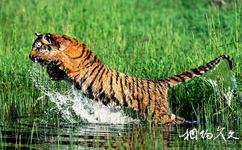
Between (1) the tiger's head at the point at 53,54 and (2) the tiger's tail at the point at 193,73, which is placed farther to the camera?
(2) the tiger's tail at the point at 193,73

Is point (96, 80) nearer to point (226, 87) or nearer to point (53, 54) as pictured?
point (53, 54)

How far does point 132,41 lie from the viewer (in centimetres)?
1392

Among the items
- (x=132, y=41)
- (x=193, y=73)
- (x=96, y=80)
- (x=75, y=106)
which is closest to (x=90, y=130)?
(x=96, y=80)

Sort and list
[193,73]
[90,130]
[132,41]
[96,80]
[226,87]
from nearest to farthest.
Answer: [90,130] → [96,80] → [193,73] → [226,87] → [132,41]

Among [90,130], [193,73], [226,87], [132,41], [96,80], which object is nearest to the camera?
[90,130]

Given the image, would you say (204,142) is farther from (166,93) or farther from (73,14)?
(73,14)

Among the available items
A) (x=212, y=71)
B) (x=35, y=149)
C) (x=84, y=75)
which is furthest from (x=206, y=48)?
(x=35, y=149)

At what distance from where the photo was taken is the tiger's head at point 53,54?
9672mm

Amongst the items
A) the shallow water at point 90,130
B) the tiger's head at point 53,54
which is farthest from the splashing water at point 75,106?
the tiger's head at point 53,54

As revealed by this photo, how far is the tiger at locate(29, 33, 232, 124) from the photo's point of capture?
9.63 metres

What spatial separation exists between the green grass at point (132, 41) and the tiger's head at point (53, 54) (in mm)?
610

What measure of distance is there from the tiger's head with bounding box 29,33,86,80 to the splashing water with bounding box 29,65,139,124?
0.28 m

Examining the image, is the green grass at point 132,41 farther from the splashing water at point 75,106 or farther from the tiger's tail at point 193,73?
the tiger's tail at point 193,73

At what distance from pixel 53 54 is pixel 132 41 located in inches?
170
